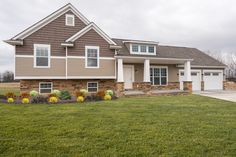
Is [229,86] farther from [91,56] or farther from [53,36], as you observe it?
[53,36]

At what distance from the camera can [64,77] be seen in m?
14.7

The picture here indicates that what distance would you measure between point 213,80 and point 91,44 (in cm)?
1497

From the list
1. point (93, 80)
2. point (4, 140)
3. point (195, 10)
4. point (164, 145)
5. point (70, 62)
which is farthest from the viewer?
point (195, 10)

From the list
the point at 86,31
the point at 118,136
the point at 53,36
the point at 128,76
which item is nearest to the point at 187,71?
the point at 128,76

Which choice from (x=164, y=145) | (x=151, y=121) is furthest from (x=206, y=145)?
(x=151, y=121)

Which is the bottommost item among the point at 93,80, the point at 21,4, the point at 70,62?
the point at 93,80

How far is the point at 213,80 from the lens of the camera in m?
22.0

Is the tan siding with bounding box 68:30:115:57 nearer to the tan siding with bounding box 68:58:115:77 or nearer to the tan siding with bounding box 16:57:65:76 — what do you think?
the tan siding with bounding box 68:58:115:77

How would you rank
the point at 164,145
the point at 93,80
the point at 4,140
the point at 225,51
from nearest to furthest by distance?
the point at 164,145 → the point at 4,140 → the point at 93,80 → the point at 225,51

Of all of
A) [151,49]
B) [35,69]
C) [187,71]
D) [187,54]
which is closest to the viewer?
[35,69]

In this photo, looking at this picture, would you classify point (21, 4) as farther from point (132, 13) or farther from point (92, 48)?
point (132, 13)

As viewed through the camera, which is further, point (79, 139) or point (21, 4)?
point (21, 4)

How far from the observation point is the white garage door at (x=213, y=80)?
21.7 meters

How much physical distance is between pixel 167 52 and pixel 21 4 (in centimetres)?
1438
